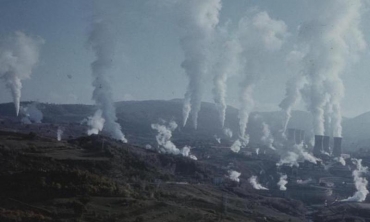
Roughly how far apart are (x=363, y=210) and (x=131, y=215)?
42.8m

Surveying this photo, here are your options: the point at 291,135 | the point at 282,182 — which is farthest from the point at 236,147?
the point at 282,182

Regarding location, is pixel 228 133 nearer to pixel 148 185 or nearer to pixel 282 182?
pixel 282 182

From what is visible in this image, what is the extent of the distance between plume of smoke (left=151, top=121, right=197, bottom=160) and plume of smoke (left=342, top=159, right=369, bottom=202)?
35.9 metres

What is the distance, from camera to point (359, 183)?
89.3m

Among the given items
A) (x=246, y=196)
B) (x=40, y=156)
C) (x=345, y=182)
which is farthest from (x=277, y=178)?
(x=40, y=156)

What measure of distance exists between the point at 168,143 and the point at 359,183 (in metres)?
50.9

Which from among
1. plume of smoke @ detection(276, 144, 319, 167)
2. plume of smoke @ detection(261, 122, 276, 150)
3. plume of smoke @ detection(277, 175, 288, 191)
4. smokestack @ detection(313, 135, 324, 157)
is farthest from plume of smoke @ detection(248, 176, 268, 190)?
plume of smoke @ detection(261, 122, 276, 150)

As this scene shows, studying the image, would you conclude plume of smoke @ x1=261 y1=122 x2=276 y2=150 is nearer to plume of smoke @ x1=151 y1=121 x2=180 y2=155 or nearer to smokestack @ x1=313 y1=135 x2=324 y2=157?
smokestack @ x1=313 y1=135 x2=324 y2=157

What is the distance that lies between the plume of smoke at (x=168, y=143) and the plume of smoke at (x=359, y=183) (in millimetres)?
35901

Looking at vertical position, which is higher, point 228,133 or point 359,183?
point 228,133

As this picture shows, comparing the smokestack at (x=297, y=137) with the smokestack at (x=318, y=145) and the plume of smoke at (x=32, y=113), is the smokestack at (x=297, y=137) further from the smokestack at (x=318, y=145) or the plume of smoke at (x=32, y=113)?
the plume of smoke at (x=32, y=113)

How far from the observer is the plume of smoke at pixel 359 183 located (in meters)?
77.7

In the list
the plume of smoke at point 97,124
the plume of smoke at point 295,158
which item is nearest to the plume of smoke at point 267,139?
the plume of smoke at point 295,158

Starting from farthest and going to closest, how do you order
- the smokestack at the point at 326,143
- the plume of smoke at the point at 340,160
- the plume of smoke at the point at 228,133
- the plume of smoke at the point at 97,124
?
the plume of smoke at the point at 228,133, the smokestack at the point at 326,143, the plume of smoke at the point at 340,160, the plume of smoke at the point at 97,124
